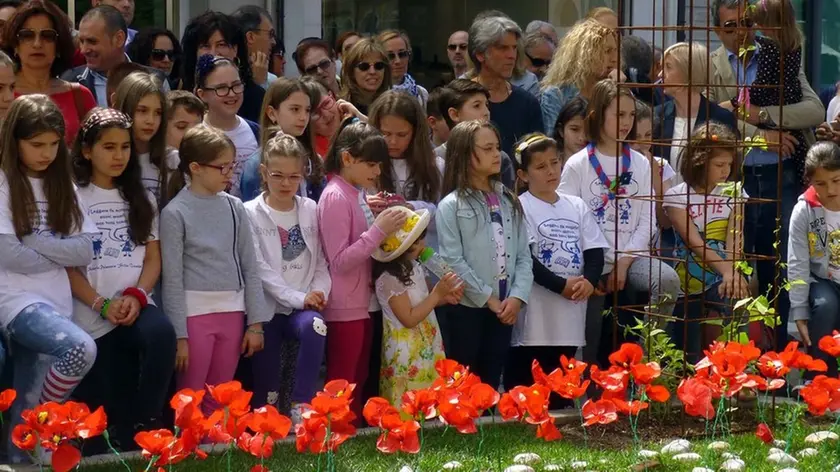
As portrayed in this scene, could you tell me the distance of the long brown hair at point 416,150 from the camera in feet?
23.7

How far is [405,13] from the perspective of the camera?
40.2 ft

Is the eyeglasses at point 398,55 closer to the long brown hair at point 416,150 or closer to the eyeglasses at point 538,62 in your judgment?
the eyeglasses at point 538,62

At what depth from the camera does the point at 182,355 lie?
6.25 metres

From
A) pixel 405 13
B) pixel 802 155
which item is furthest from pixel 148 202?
pixel 405 13

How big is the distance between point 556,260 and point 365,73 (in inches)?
64.7

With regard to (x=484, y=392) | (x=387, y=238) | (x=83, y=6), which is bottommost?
(x=484, y=392)

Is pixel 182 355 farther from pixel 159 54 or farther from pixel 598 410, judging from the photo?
pixel 159 54

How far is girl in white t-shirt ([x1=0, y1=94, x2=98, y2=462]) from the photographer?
224 inches

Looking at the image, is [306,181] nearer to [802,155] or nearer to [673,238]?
[673,238]

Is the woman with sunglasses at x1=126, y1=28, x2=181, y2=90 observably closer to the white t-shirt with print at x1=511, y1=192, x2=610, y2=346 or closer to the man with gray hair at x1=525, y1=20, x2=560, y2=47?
the white t-shirt with print at x1=511, y1=192, x2=610, y2=346

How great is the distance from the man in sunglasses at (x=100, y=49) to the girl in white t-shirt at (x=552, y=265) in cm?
204

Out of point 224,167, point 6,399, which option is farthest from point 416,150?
point 6,399

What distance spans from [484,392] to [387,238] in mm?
1825

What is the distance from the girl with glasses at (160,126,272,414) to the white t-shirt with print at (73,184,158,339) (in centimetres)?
14
